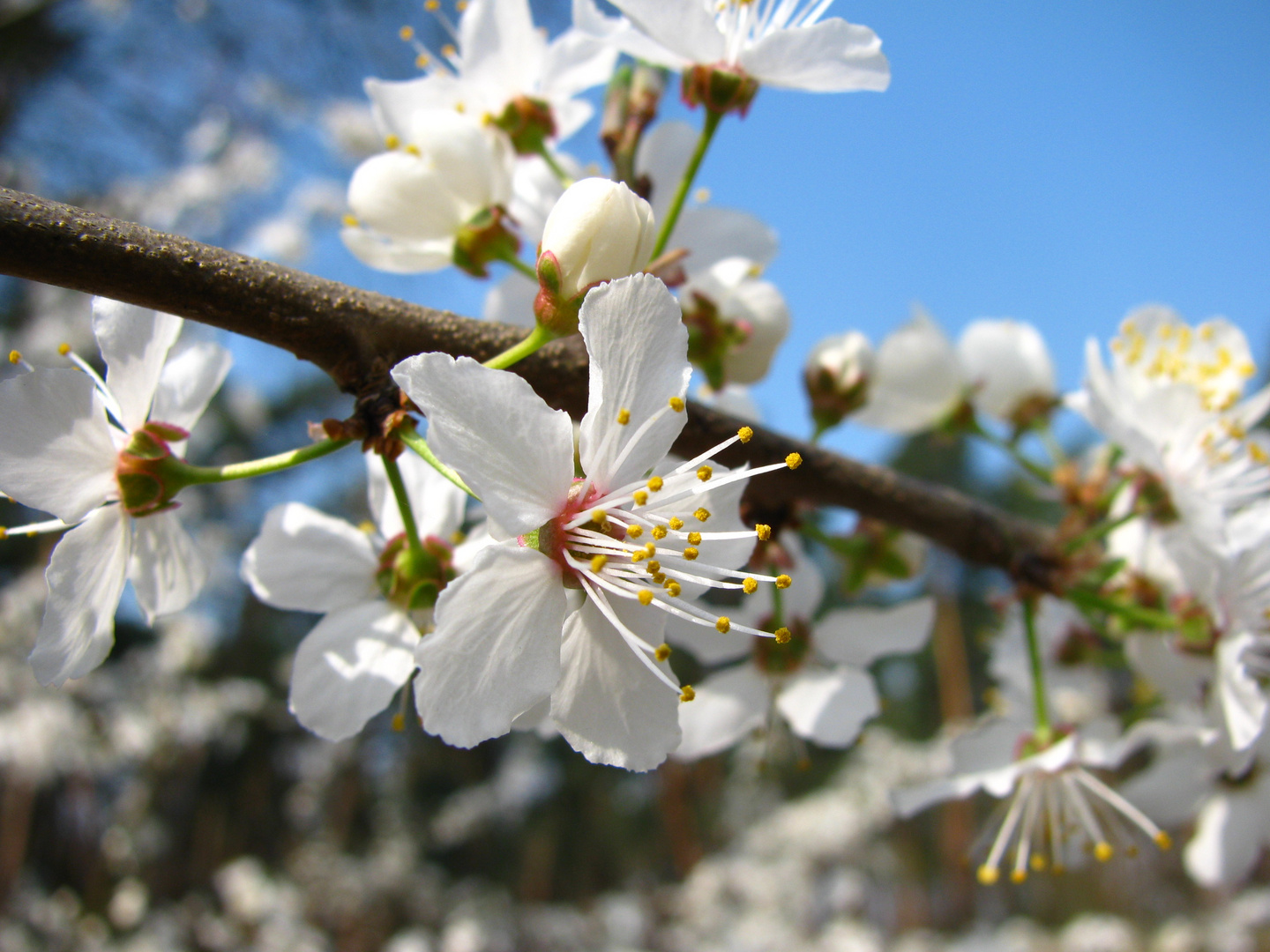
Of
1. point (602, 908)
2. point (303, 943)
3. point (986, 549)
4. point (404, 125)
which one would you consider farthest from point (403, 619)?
point (602, 908)

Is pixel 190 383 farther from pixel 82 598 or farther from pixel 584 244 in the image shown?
pixel 584 244

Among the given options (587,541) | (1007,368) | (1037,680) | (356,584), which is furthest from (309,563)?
(1007,368)

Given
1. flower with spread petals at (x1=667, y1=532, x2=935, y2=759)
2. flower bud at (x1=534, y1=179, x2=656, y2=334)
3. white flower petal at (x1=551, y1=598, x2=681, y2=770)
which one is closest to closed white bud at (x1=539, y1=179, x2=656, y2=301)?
flower bud at (x1=534, y1=179, x2=656, y2=334)

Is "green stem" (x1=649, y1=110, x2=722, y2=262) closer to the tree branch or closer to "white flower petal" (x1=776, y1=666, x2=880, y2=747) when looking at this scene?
the tree branch

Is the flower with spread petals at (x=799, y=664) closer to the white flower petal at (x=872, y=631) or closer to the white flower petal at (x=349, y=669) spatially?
the white flower petal at (x=872, y=631)

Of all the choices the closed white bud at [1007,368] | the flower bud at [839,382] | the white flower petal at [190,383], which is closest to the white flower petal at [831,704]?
the flower bud at [839,382]
